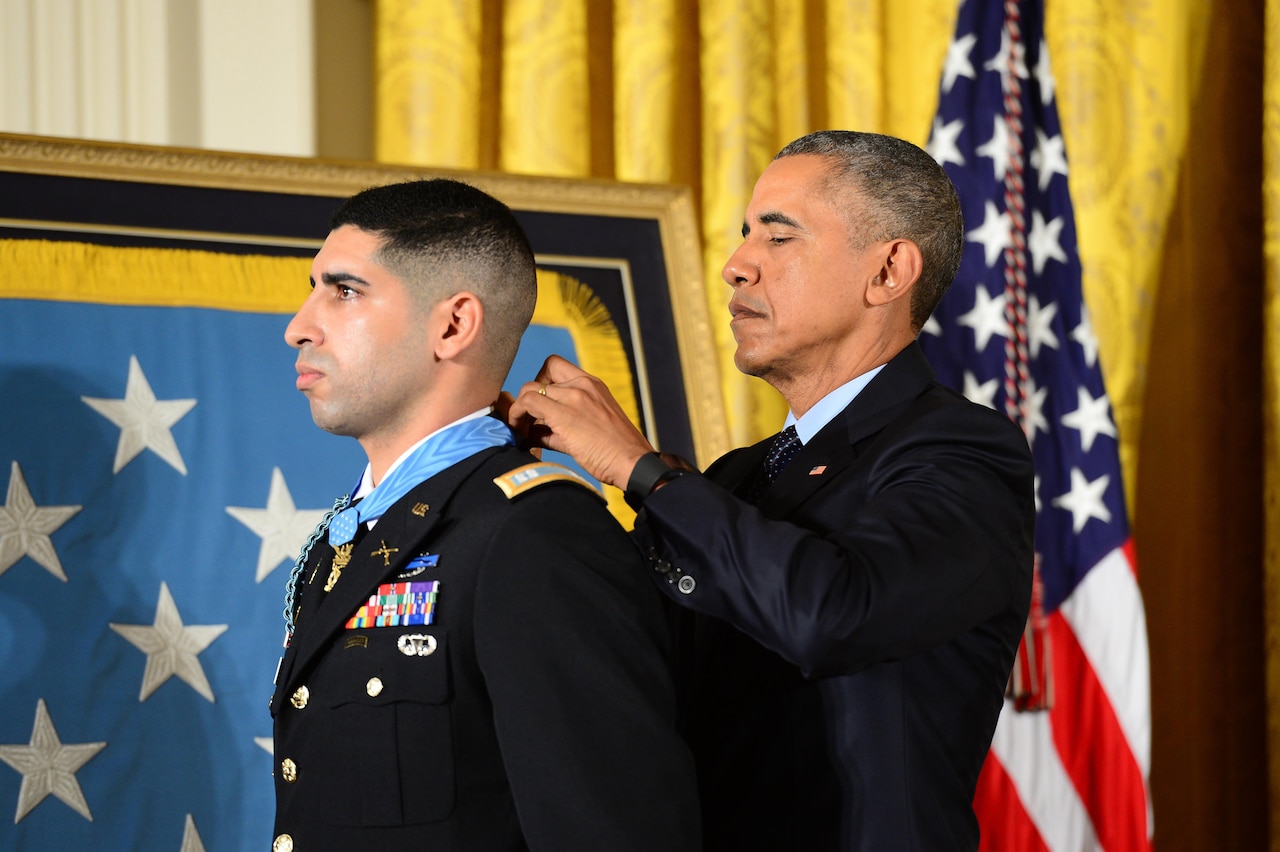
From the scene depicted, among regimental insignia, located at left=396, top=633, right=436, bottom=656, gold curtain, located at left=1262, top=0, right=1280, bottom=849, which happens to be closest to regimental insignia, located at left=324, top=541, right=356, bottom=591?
regimental insignia, located at left=396, top=633, right=436, bottom=656

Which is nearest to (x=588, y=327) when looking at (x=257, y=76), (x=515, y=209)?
(x=515, y=209)

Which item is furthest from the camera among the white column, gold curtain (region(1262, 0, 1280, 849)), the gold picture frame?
the white column

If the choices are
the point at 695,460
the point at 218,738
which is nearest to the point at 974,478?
the point at 695,460

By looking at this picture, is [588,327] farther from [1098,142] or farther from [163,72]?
[1098,142]

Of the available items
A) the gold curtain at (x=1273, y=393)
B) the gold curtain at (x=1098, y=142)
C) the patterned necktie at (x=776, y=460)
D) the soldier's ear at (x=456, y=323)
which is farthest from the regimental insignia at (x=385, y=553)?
the gold curtain at (x=1273, y=393)

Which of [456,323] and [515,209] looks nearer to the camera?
[456,323]

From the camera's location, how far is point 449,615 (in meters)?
1.31

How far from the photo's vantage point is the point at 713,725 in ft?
5.16

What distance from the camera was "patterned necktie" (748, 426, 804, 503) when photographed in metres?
1.71

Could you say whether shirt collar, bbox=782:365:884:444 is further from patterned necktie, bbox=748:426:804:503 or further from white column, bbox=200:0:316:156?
white column, bbox=200:0:316:156

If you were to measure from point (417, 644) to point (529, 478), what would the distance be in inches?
8.3

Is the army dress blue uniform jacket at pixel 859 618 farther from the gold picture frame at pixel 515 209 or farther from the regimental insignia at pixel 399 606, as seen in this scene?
the gold picture frame at pixel 515 209

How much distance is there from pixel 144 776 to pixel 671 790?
1.14 metres

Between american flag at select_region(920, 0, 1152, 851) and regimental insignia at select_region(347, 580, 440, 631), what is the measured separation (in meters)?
1.64
